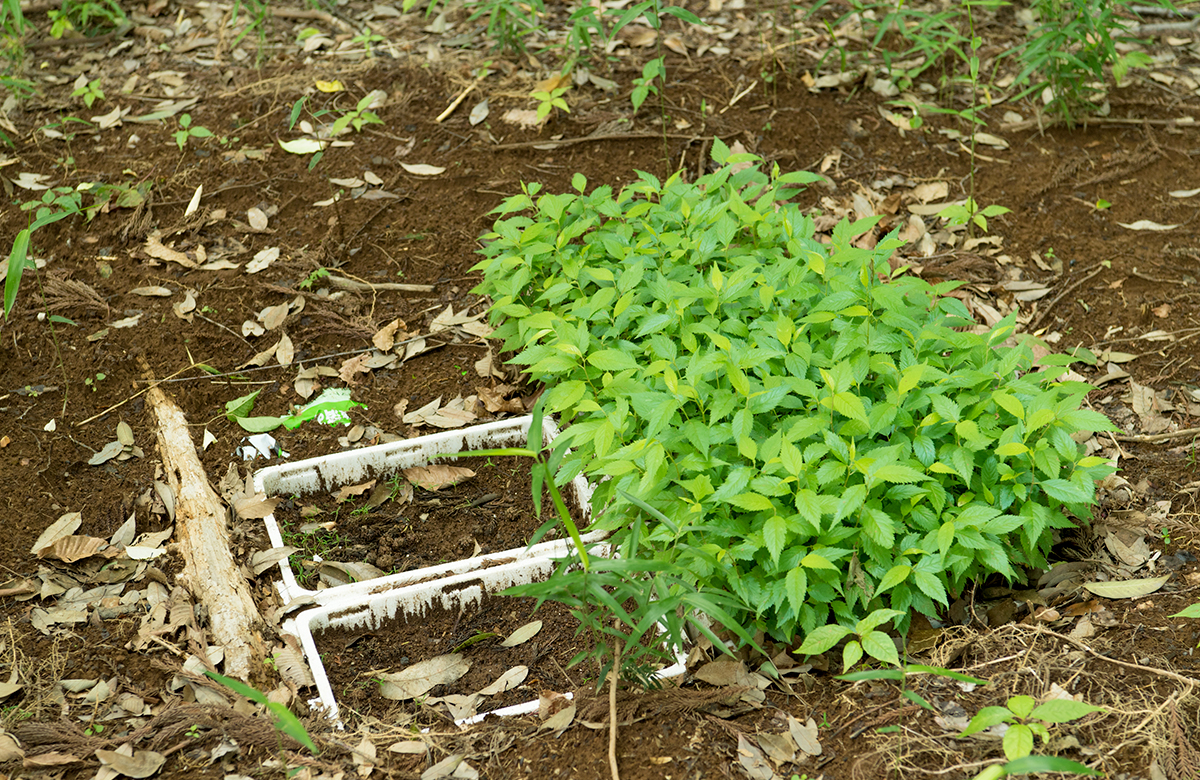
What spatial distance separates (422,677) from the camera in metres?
2.34

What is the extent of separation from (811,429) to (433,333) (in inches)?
62.9

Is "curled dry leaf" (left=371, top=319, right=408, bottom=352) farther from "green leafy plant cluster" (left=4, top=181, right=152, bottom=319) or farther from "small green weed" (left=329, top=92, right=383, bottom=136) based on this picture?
"green leafy plant cluster" (left=4, top=181, right=152, bottom=319)

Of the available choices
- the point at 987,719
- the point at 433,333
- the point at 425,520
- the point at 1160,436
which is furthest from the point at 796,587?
the point at 433,333

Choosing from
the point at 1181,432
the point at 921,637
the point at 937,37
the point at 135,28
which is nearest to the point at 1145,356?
the point at 1181,432

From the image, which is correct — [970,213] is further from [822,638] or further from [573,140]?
[822,638]

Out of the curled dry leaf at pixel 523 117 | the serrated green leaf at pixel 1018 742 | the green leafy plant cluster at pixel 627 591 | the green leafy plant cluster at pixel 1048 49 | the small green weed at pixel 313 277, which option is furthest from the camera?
the curled dry leaf at pixel 523 117

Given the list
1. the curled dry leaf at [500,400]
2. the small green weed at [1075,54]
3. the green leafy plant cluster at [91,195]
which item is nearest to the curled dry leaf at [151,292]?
the green leafy plant cluster at [91,195]

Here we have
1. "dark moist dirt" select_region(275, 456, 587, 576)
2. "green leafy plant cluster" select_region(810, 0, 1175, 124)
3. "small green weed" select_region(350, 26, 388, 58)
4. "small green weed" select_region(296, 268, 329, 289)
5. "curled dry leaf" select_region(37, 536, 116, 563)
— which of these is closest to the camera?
"curled dry leaf" select_region(37, 536, 116, 563)

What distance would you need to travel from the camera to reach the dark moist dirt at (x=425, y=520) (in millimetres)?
2701

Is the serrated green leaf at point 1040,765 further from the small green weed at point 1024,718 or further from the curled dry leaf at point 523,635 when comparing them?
the curled dry leaf at point 523,635

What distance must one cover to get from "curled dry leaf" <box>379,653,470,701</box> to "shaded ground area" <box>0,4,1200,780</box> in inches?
3.0

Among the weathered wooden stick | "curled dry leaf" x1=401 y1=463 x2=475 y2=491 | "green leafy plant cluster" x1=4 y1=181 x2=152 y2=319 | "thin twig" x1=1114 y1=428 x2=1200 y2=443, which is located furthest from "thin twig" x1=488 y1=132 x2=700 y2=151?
"thin twig" x1=1114 y1=428 x2=1200 y2=443

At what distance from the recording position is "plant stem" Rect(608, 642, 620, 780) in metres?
1.91

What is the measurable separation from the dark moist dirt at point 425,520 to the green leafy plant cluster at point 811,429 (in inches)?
14.4
